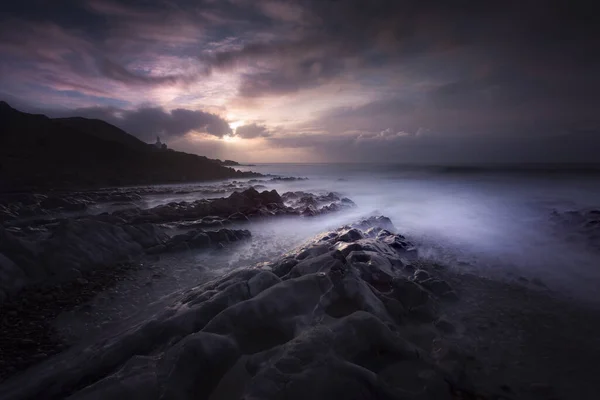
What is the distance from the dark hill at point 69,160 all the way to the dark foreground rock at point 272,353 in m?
31.7

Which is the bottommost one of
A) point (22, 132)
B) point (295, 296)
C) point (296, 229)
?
point (296, 229)

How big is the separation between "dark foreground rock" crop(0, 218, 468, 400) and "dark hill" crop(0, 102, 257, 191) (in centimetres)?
3174

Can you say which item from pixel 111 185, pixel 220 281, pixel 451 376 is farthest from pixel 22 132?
pixel 451 376

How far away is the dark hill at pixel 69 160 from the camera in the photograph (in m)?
29.3

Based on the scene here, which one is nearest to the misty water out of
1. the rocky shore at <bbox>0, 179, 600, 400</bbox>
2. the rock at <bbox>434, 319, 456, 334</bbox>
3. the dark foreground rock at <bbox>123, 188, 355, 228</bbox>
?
the rocky shore at <bbox>0, 179, 600, 400</bbox>

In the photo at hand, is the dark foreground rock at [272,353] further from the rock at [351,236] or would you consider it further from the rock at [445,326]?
the rock at [351,236]

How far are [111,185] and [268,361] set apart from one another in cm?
3864

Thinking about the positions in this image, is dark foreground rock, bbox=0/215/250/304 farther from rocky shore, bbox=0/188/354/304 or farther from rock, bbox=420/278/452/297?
rock, bbox=420/278/452/297

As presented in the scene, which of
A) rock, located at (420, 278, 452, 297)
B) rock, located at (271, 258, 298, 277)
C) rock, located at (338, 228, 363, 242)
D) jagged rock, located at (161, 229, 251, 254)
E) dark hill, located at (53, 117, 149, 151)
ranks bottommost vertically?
jagged rock, located at (161, 229, 251, 254)

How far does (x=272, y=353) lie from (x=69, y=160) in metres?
47.0

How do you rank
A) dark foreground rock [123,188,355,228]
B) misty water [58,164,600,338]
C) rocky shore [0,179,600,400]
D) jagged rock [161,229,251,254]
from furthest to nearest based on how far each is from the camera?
dark foreground rock [123,188,355,228] → jagged rock [161,229,251,254] → misty water [58,164,600,338] → rocky shore [0,179,600,400]

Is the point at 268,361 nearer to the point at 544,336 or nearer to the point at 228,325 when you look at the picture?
the point at 228,325

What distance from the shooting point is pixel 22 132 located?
126 ft

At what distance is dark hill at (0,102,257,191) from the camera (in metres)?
29.3
